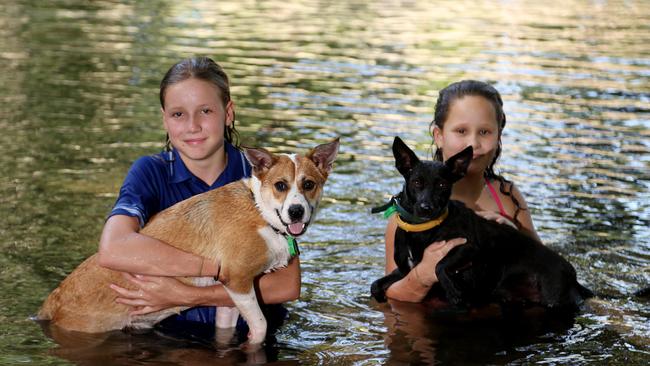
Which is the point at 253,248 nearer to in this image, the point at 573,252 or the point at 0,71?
the point at 573,252

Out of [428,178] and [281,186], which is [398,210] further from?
[281,186]

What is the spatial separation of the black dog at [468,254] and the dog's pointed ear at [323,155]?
2.09 feet

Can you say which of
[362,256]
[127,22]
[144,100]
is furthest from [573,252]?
[127,22]

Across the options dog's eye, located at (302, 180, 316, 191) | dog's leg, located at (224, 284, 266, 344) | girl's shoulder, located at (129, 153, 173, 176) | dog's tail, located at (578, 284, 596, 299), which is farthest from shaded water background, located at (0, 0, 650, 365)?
dog's eye, located at (302, 180, 316, 191)

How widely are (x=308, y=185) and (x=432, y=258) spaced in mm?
1267

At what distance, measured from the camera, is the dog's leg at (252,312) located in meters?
5.54

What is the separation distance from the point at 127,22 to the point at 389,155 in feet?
42.8

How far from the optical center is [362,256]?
8.23 metres

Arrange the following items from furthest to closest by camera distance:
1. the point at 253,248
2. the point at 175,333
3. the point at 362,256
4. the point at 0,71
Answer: the point at 0,71 → the point at 362,256 → the point at 175,333 → the point at 253,248

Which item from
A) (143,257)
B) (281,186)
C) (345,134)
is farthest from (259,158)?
(345,134)

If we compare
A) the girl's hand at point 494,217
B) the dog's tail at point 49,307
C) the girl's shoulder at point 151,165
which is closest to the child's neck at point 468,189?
the girl's hand at point 494,217

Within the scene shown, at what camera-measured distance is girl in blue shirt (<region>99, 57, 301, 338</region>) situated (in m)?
5.58

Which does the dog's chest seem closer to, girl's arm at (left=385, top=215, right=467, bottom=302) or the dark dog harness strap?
the dark dog harness strap

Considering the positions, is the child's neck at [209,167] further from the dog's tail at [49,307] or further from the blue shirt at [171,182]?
the dog's tail at [49,307]
